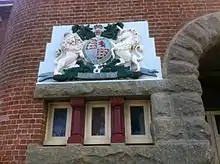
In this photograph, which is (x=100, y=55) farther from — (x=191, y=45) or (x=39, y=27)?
(x=191, y=45)

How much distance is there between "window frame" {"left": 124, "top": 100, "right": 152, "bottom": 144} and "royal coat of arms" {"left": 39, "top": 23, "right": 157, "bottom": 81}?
1.25 ft

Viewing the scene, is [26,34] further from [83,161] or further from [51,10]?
[83,161]

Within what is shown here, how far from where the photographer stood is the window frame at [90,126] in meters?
3.41

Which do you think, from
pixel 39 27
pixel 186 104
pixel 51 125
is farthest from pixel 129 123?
pixel 39 27

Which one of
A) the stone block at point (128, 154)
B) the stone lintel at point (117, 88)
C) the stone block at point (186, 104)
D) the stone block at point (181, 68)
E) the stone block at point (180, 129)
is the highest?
the stone block at point (181, 68)

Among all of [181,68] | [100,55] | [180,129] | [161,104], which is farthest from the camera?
[100,55]

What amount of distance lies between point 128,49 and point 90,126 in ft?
4.15

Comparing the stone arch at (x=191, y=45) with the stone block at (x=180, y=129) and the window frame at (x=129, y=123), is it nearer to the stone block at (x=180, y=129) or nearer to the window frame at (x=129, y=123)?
the window frame at (x=129, y=123)

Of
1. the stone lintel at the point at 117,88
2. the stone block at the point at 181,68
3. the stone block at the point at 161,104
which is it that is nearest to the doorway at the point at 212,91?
the stone block at the point at 181,68

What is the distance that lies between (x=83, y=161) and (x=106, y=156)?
0.94 feet

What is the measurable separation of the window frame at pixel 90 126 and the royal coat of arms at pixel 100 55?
1.27 feet

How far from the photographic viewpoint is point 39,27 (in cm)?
433

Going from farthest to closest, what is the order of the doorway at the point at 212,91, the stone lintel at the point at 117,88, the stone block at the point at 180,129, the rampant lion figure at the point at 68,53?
the doorway at the point at 212,91 → the rampant lion figure at the point at 68,53 → the stone lintel at the point at 117,88 → the stone block at the point at 180,129

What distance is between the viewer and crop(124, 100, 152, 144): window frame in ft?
11.1
